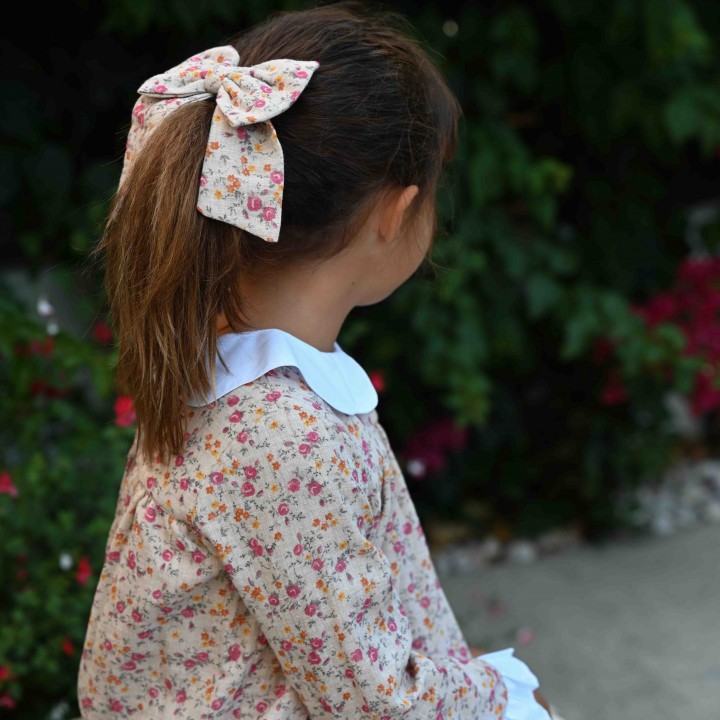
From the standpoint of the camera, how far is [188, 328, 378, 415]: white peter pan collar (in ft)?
3.75

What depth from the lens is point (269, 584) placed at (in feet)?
3.60

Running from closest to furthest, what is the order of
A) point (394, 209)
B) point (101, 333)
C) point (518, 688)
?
point (394, 209)
point (518, 688)
point (101, 333)

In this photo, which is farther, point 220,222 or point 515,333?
point 515,333

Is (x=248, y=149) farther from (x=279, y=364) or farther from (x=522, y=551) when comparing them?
(x=522, y=551)

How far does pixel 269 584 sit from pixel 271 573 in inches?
0.6

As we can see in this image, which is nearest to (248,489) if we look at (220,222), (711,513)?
(220,222)

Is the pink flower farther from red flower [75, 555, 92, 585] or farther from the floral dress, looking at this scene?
red flower [75, 555, 92, 585]

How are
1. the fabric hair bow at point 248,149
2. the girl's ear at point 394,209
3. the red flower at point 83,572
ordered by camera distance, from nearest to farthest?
the fabric hair bow at point 248,149, the girl's ear at point 394,209, the red flower at point 83,572

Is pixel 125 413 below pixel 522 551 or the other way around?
the other way around

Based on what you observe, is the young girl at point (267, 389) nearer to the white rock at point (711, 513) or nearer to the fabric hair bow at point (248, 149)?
the fabric hair bow at point (248, 149)

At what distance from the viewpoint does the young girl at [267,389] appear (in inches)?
42.8

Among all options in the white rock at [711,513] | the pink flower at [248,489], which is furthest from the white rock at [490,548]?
the pink flower at [248,489]

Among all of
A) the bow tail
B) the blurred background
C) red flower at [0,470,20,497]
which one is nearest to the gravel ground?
the blurred background

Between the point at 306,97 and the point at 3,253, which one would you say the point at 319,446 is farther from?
the point at 3,253
